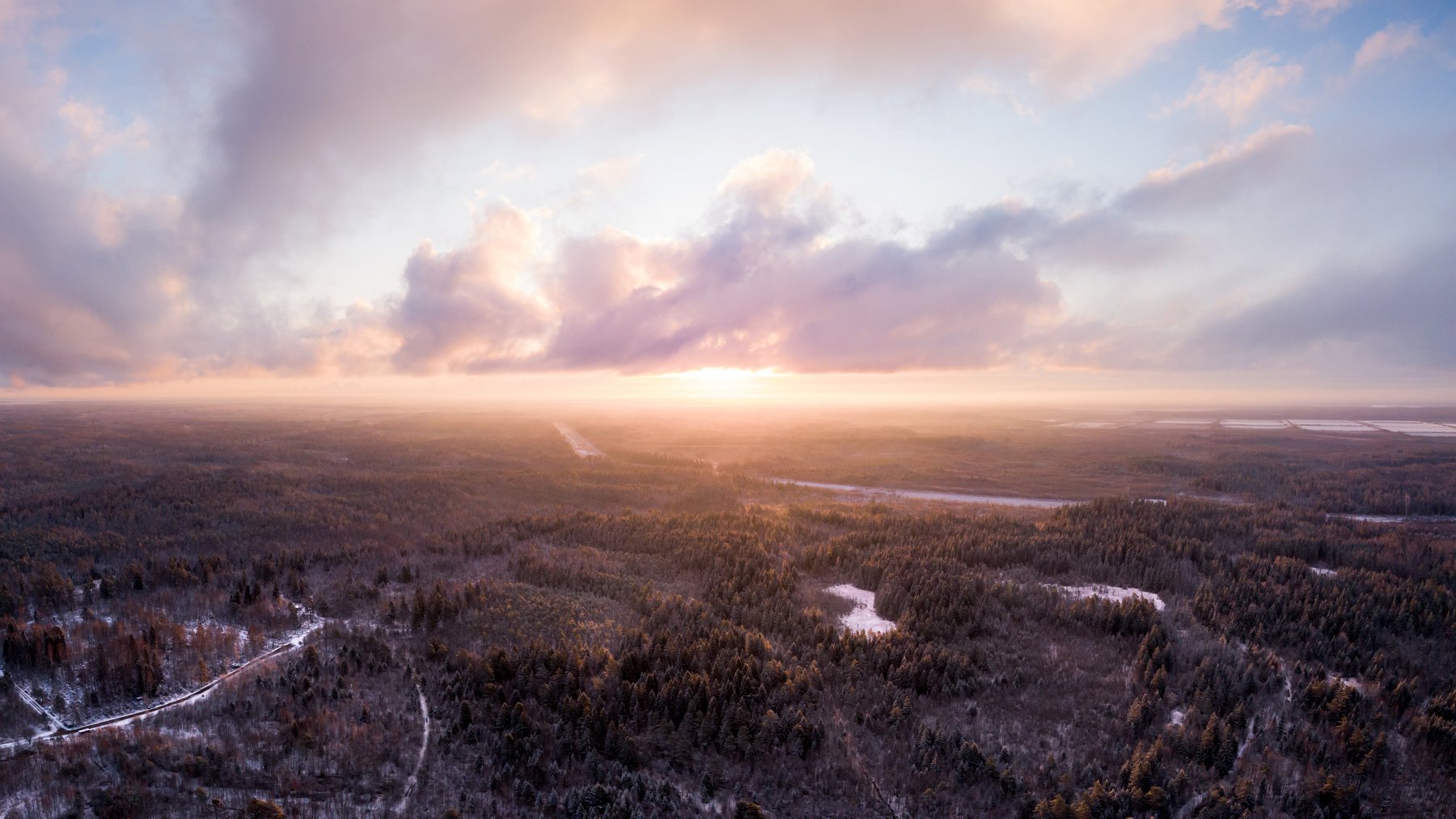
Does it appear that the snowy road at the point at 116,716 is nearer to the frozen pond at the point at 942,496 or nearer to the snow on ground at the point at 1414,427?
the frozen pond at the point at 942,496

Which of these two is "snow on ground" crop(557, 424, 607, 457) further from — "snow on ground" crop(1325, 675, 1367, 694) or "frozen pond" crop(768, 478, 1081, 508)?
"snow on ground" crop(1325, 675, 1367, 694)

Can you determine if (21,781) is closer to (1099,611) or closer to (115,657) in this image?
(115,657)

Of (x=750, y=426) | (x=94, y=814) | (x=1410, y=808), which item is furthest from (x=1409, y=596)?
(x=750, y=426)

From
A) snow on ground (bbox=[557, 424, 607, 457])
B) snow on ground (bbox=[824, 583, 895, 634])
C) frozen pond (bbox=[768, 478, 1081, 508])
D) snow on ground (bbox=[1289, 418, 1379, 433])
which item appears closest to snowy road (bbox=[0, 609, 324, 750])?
snow on ground (bbox=[824, 583, 895, 634])

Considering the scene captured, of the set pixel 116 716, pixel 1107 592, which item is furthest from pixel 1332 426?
pixel 116 716

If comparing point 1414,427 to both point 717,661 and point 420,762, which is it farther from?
point 420,762

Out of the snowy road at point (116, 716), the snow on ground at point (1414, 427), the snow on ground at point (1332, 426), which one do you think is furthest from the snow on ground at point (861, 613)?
the snow on ground at point (1414, 427)
